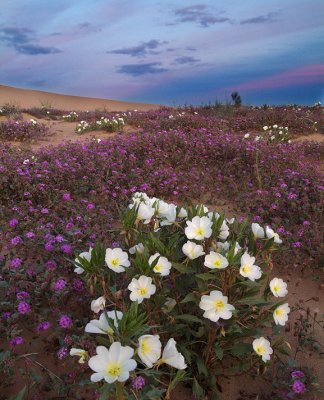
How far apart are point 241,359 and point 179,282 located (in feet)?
2.44

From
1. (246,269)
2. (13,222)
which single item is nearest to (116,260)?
(246,269)

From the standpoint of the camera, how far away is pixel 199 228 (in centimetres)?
241

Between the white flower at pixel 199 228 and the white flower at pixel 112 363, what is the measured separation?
87 centimetres

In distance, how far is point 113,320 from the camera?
183 centimetres

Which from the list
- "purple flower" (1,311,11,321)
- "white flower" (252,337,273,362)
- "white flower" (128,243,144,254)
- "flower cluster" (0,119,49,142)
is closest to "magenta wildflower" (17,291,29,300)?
"purple flower" (1,311,11,321)

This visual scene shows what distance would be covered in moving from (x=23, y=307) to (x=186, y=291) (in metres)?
1.26

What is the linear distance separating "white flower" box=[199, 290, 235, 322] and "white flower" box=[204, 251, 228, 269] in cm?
13

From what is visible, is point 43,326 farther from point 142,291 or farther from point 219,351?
point 219,351

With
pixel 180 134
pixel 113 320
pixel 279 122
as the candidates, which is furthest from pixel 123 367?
pixel 279 122

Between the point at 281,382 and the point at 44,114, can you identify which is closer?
the point at 281,382

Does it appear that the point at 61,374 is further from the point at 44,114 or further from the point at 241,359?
the point at 44,114

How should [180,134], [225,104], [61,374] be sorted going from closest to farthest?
[61,374]
[180,134]
[225,104]

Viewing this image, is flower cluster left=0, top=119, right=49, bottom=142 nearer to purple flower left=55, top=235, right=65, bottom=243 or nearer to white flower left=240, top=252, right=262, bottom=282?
purple flower left=55, top=235, right=65, bottom=243

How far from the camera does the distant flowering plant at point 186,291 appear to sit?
215 cm
